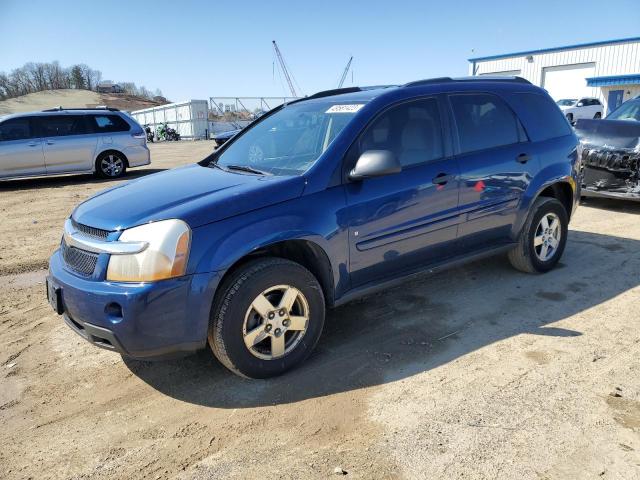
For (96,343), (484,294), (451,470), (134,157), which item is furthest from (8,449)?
(134,157)

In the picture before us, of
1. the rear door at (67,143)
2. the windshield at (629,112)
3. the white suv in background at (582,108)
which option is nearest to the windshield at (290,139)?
the windshield at (629,112)

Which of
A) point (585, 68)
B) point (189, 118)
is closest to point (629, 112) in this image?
point (189, 118)

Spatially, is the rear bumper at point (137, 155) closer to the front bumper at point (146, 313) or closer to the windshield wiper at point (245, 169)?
the windshield wiper at point (245, 169)

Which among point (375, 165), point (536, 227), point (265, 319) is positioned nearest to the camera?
point (265, 319)

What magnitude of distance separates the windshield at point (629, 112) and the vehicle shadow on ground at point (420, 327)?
3.92 meters

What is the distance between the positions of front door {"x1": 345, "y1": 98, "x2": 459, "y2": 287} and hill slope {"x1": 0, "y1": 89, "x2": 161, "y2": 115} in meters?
79.7

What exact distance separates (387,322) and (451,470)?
1640 millimetres

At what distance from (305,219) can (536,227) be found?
8.66 feet

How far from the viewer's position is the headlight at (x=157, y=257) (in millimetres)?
2635

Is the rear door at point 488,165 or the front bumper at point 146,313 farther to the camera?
the rear door at point 488,165

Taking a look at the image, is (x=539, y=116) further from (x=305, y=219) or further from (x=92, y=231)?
(x=92, y=231)

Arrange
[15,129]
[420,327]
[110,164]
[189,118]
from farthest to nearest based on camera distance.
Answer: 1. [189,118]
2. [110,164]
3. [15,129]
4. [420,327]

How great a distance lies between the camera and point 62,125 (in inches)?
458

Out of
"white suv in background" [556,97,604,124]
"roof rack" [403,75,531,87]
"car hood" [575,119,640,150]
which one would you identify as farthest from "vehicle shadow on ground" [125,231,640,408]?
"white suv in background" [556,97,604,124]
